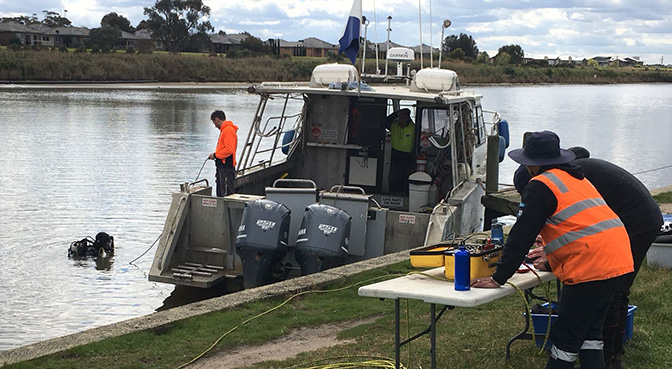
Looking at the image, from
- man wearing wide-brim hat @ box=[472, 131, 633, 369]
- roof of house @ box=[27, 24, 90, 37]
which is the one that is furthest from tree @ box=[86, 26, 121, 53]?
man wearing wide-brim hat @ box=[472, 131, 633, 369]

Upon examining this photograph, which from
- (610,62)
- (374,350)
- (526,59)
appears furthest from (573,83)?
(374,350)

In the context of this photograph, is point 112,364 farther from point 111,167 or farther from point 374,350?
point 111,167

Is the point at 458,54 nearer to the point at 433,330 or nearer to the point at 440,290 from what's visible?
the point at 433,330

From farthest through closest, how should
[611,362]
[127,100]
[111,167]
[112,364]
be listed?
[127,100] → [111,167] → [112,364] → [611,362]

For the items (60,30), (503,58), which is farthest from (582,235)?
(60,30)

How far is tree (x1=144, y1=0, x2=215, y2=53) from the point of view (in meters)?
101

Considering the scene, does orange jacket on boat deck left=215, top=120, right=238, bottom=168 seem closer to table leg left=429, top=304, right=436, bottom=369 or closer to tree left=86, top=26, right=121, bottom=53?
table leg left=429, top=304, right=436, bottom=369

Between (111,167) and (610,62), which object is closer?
(111,167)

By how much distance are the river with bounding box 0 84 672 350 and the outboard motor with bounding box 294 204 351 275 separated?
251 centimetres

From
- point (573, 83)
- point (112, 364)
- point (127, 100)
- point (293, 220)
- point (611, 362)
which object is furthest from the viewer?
point (573, 83)

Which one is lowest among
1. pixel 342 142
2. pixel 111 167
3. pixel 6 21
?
pixel 111 167

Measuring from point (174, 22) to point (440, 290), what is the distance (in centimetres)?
10076

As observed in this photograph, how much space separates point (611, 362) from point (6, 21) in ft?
405

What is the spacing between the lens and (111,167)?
2427 centimetres
